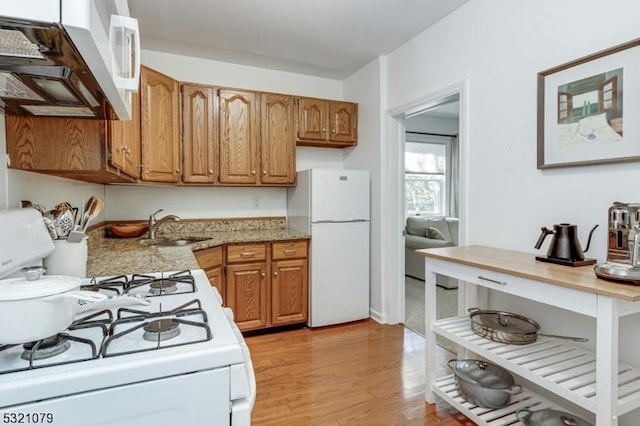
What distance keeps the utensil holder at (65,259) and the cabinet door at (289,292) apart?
184cm

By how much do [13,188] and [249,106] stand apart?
216cm

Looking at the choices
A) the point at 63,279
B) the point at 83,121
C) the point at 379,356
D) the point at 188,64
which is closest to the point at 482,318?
the point at 379,356

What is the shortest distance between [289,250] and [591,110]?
231cm

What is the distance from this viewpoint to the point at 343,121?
361cm

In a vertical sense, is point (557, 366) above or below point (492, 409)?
above

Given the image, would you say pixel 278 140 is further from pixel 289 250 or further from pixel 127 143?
pixel 127 143

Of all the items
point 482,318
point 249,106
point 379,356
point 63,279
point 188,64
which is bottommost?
point 379,356

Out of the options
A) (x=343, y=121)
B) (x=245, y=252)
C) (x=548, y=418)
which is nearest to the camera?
(x=548, y=418)

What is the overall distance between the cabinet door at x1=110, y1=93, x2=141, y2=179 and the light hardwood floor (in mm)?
1548

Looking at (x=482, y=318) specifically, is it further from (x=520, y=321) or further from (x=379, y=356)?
(x=379, y=356)

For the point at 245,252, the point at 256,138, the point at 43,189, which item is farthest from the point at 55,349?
the point at 256,138

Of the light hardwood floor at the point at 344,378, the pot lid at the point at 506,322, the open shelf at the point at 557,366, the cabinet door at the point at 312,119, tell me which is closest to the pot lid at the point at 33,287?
the light hardwood floor at the point at 344,378

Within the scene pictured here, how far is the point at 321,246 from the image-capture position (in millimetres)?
3199

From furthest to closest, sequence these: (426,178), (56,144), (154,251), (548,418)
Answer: (426,178) → (154,251) → (548,418) → (56,144)
